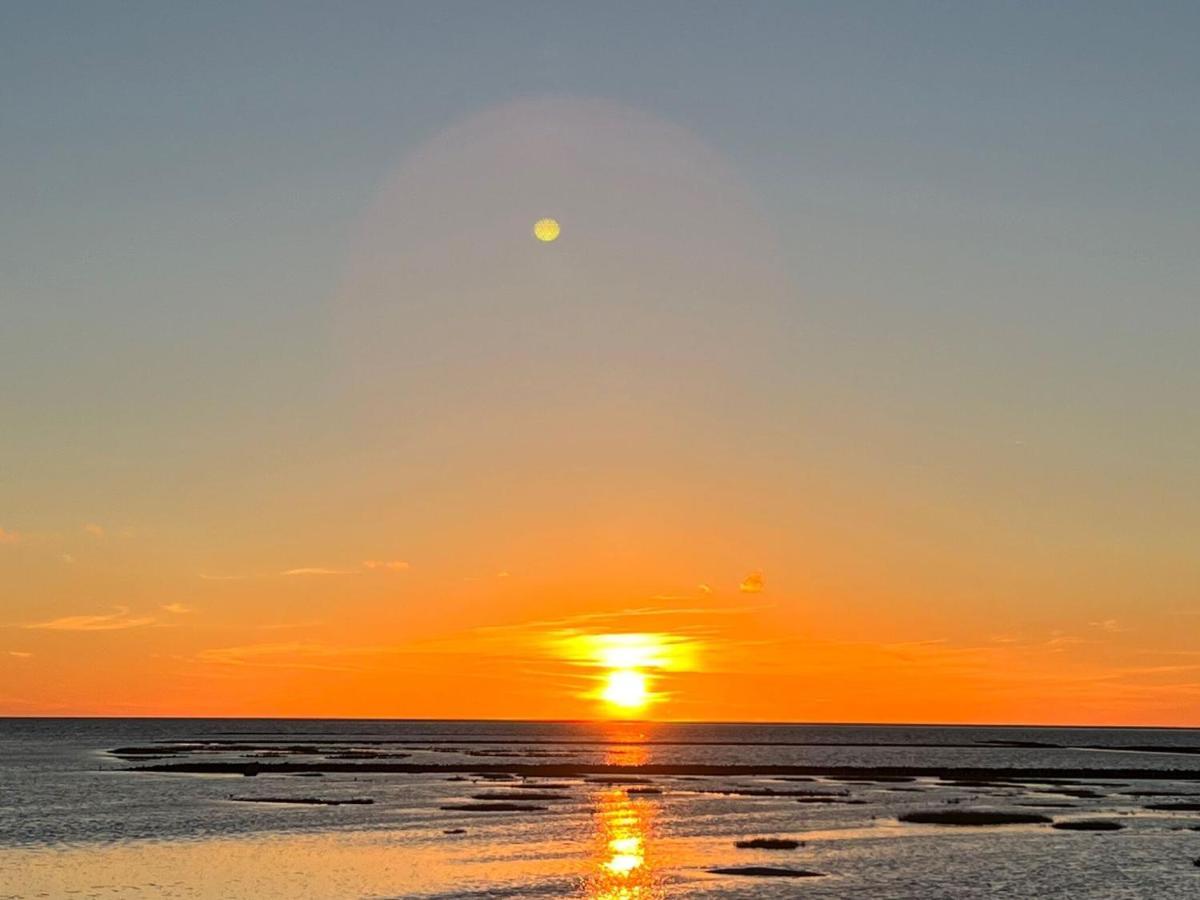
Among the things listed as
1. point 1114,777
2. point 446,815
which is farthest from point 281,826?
point 1114,777

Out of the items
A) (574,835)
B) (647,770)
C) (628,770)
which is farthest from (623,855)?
(647,770)

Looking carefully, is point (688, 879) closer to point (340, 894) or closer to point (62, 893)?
point (340, 894)

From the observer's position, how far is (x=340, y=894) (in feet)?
163

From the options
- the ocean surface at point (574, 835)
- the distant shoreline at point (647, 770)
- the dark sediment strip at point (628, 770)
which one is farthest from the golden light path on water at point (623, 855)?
the distant shoreline at point (647, 770)

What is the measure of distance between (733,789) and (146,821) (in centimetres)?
5011

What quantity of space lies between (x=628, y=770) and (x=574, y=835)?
68934mm

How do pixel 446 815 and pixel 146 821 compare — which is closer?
pixel 146 821

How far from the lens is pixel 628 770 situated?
138 meters

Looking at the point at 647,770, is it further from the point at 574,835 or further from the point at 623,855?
the point at 623,855

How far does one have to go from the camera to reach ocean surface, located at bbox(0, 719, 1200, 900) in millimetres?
52500

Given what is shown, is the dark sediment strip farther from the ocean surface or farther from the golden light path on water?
the golden light path on water

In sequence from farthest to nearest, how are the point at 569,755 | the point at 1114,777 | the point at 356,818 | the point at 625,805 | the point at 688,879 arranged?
1. the point at 569,755
2. the point at 1114,777
3. the point at 625,805
4. the point at 356,818
5. the point at 688,879

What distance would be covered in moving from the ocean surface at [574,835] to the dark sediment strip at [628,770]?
1.17 m

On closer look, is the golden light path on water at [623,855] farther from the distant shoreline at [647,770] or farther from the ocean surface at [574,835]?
the distant shoreline at [647,770]
